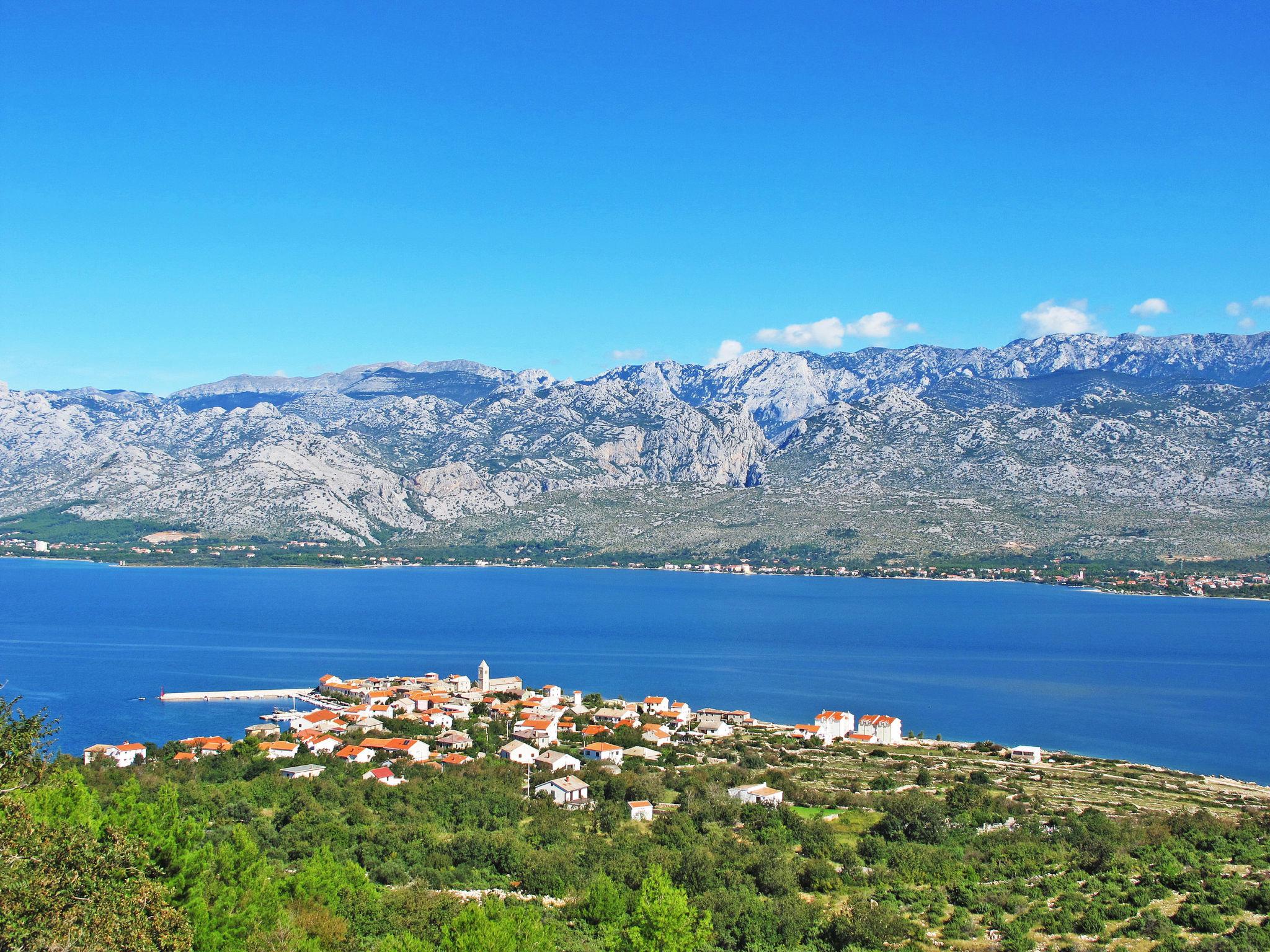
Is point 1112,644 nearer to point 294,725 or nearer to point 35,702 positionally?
point 294,725

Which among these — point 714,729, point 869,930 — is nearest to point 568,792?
point 714,729

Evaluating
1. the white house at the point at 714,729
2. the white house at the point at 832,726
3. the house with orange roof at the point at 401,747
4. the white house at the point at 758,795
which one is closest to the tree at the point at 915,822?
the white house at the point at 758,795

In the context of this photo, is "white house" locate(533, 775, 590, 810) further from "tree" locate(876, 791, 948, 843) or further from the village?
"tree" locate(876, 791, 948, 843)

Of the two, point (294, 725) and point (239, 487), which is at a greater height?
point (239, 487)

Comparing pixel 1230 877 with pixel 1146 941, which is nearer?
pixel 1146 941

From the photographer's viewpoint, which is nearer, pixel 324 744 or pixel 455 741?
pixel 324 744

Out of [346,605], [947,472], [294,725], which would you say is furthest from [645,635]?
[947,472]

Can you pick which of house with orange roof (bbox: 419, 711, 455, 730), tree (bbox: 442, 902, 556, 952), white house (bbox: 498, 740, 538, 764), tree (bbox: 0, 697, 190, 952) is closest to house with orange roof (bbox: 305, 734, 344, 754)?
house with orange roof (bbox: 419, 711, 455, 730)

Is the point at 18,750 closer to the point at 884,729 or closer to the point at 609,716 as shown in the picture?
the point at 609,716
